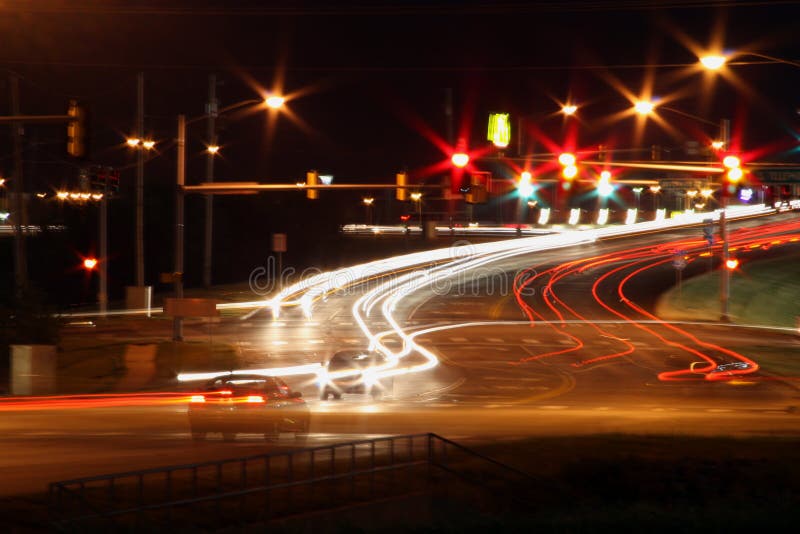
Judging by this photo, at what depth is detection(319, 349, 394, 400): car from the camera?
1217 inches

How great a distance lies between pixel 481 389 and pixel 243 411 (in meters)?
14.4

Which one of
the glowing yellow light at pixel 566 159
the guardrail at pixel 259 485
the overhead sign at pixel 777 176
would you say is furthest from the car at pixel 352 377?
the guardrail at pixel 259 485

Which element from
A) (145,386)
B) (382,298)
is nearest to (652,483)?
(145,386)

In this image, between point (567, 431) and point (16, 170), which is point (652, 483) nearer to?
point (567, 431)

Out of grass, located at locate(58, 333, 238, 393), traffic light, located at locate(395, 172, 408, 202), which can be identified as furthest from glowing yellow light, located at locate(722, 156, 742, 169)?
grass, located at locate(58, 333, 238, 393)

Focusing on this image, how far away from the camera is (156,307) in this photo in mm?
60750

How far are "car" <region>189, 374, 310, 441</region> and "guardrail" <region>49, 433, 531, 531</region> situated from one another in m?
2.69

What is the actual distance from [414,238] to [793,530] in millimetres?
88567

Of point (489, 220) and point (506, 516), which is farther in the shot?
point (489, 220)

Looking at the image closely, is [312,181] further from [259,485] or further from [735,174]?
[259,485]

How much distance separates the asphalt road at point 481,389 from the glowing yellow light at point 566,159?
6.76 m

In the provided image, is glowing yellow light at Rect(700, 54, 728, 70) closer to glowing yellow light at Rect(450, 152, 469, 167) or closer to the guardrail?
glowing yellow light at Rect(450, 152, 469, 167)

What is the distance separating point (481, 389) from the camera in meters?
33.3

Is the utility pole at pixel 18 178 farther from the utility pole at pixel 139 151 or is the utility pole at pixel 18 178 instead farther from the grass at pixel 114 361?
the grass at pixel 114 361
